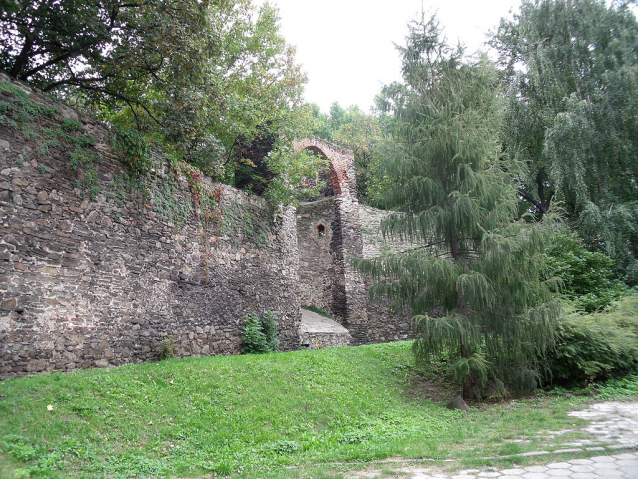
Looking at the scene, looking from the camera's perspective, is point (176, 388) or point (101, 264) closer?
point (176, 388)

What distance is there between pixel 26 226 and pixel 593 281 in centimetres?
1385

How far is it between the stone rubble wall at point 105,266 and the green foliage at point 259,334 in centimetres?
26

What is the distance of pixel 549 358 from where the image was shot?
938 cm

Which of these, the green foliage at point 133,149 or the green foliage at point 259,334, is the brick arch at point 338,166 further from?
the green foliage at point 133,149

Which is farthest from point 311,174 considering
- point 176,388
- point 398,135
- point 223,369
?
point 176,388

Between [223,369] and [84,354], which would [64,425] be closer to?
[84,354]

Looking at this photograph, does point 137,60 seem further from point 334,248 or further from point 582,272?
point 582,272

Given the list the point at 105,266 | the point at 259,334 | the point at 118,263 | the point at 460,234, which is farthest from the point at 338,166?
the point at 105,266

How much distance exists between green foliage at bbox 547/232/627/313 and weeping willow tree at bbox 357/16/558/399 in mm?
4160

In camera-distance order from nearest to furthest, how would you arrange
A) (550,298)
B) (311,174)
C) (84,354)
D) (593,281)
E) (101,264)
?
(84,354) < (101,264) < (550,298) < (593,281) < (311,174)

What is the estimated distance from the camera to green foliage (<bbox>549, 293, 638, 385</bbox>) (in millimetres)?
8953

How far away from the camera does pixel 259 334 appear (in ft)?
37.3

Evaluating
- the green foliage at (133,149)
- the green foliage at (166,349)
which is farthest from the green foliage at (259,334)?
the green foliage at (133,149)

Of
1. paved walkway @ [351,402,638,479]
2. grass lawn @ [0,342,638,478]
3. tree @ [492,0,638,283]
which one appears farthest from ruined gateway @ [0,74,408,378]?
tree @ [492,0,638,283]
